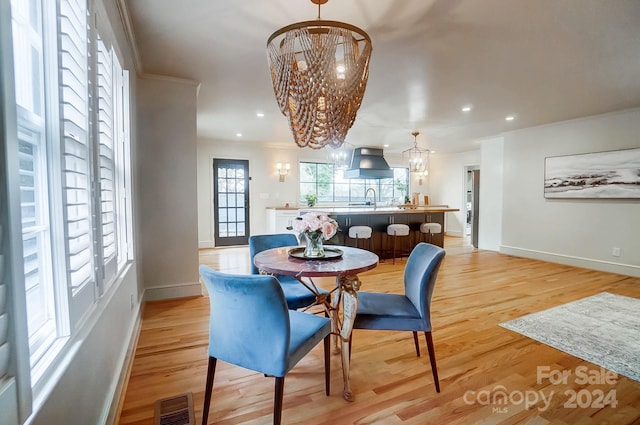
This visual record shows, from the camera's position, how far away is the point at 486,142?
676cm

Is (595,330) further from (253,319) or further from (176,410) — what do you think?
(176,410)

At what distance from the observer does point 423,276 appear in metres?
1.91

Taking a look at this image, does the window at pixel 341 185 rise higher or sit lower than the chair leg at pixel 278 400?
higher

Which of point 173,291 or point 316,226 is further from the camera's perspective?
point 173,291

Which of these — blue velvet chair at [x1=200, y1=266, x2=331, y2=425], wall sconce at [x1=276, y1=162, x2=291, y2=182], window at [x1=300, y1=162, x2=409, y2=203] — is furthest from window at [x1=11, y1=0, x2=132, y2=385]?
window at [x1=300, y1=162, x2=409, y2=203]

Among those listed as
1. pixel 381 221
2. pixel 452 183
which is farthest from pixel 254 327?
pixel 452 183

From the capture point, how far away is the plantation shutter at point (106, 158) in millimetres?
1678

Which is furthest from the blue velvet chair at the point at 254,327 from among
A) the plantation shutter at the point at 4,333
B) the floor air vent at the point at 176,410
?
the plantation shutter at the point at 4,333

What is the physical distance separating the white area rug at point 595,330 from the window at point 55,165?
10.5 feet

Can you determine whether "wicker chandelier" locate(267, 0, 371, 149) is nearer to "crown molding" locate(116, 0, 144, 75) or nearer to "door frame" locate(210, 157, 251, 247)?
"crown molding" locate(116, 0, 144, 75)

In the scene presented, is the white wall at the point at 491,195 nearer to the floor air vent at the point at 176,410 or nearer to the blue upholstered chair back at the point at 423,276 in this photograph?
the blue upholstered chair back at the point at 423,276

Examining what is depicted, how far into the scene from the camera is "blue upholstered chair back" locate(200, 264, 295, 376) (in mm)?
1369

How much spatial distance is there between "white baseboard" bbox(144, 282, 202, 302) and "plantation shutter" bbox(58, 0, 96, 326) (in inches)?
90.4

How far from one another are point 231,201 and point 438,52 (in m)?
5.62
